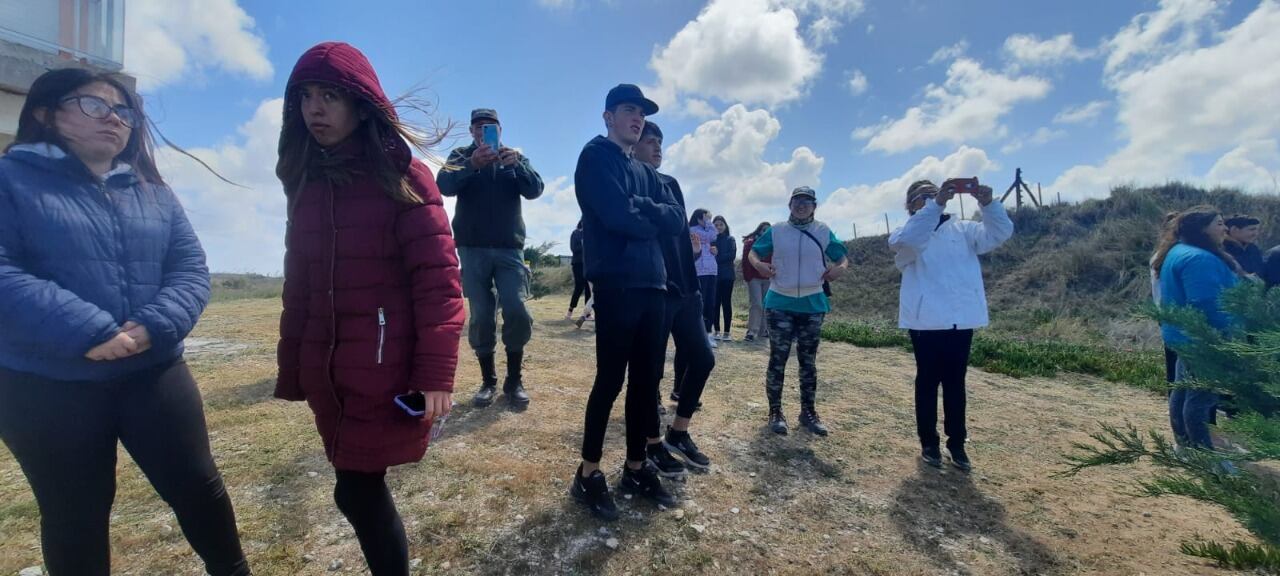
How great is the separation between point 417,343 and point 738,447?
270 cm

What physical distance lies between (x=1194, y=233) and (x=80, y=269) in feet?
19.2

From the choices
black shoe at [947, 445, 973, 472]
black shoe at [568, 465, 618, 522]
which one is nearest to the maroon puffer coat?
black shoe at [568, 465, 618, 522]

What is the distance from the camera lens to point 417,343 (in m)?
1.60

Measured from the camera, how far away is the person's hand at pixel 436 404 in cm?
158

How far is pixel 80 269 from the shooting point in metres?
1.62

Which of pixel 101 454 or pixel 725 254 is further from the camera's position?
pixel 725 254

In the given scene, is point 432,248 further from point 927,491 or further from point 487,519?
point 927,491

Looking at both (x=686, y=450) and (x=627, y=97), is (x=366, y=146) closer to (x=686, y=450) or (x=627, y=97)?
(x=627, y=97)

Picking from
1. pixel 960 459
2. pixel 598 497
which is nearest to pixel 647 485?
pixel 598 497

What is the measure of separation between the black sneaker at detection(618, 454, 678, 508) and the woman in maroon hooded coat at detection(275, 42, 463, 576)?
53.9 inches

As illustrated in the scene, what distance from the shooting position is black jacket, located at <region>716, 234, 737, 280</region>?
8562 mm

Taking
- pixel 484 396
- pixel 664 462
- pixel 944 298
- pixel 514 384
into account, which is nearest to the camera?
pixel 664 462

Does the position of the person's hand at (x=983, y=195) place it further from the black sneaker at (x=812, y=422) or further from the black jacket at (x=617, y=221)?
the black jacket at (x=617, y=221)

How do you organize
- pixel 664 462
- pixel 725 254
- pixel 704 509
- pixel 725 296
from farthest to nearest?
pixel 725 296 < pixel 725 254 < pixel 664 462 < pixel 704 509
